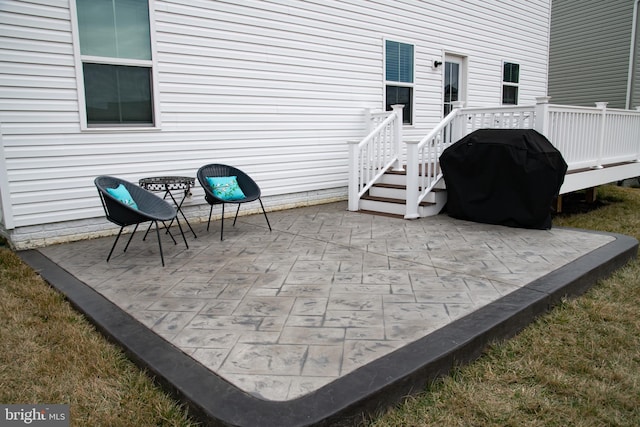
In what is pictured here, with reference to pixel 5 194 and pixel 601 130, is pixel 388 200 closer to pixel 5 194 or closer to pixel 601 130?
pixel 601 130

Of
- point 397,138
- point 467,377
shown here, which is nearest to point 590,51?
point 397,138

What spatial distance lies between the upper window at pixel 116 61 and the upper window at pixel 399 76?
3970 mm

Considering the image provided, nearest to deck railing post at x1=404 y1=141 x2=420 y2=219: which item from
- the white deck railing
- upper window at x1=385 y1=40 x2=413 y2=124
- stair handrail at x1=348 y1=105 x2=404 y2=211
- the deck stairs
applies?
the white deck railing

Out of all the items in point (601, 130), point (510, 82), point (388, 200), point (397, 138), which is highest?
point (510, 82)

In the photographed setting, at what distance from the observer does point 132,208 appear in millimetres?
3627

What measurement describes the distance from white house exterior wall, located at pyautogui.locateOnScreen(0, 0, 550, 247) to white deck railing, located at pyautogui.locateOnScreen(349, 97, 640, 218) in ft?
2.53

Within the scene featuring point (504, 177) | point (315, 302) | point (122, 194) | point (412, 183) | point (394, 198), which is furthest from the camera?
point (394, 198)

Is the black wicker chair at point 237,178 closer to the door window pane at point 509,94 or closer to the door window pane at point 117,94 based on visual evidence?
the door window pane at point 117,94

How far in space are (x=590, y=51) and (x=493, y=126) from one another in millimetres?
10373

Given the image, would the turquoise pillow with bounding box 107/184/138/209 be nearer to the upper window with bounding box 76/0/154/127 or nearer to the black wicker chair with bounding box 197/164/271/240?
the black wicker chair with bounding box 197/164/271/240

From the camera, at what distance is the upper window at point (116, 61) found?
14.9 ft

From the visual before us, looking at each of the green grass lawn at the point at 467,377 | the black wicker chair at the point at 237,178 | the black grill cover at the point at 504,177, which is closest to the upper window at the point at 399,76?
the black grill cover at the point at 504,177

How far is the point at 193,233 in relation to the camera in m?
4.88

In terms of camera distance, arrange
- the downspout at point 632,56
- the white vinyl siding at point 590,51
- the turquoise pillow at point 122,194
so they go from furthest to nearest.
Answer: the white vinyl siding at point 590,51 < the downspout at point 632,56 < the turquoise pillow at point 122,194
